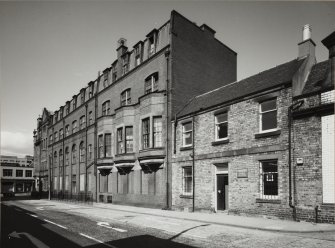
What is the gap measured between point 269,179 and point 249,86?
577 centimetres

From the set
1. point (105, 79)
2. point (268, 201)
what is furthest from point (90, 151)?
point (268, 201)

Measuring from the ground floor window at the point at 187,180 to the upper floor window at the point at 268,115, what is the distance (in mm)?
6285

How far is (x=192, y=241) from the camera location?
950 cm

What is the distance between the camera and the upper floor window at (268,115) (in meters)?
14.7

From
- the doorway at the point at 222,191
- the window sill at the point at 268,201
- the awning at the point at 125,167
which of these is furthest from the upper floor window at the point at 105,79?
the window sill at the point at 268,201

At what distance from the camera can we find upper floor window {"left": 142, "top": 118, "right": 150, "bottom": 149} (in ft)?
73.5

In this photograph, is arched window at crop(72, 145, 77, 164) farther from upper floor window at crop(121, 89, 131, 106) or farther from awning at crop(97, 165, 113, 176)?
upper floor window at crop(121, 89, 131, 106)

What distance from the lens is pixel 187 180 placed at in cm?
1970

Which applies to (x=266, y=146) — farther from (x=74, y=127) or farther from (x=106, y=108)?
(x=74, y=127)

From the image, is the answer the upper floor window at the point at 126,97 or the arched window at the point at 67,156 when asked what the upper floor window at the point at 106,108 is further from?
the arched window at the point at 67,156

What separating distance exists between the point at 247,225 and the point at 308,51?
32.1ft

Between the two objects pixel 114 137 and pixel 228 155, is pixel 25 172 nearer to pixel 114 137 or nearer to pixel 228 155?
pixel 114 137

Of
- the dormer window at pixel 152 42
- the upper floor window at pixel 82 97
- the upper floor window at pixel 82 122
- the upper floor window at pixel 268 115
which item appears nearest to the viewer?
the upper floor window at pixel 268 115

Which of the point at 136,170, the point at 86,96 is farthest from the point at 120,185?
the point at 86,96
